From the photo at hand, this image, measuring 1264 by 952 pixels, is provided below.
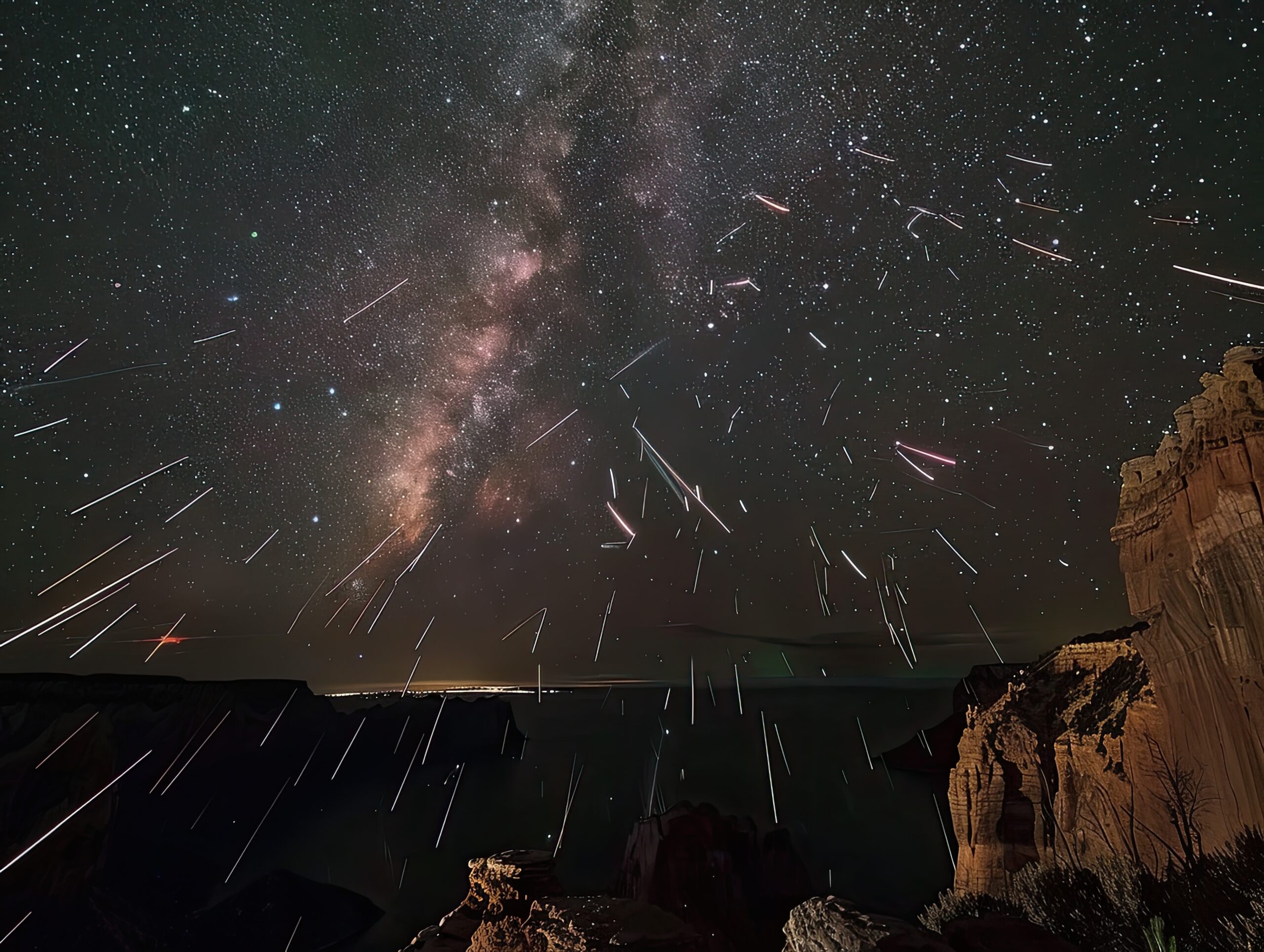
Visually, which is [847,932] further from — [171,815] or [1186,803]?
[171,815]

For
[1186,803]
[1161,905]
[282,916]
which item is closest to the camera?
[1161,905]

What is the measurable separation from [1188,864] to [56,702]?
49547 millimetres

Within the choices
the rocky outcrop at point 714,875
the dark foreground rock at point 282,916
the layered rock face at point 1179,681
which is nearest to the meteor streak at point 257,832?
the dark foreground rock at point 282,916

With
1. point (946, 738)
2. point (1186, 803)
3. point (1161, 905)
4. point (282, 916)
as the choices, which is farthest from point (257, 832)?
point (946, 738)

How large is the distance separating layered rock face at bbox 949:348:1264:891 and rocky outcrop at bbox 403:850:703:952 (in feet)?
29.7

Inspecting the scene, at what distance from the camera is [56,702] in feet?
102

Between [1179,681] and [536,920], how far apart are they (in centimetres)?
1256

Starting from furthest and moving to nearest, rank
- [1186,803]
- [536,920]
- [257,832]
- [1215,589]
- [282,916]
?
[257,832] < [282,916] < [536,920] < [1186,803] < [1215,589]

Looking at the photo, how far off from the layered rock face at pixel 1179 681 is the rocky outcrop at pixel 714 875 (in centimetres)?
1656

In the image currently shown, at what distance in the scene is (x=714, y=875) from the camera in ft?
93.0

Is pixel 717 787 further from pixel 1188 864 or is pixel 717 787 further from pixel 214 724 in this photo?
pixel 1188 864

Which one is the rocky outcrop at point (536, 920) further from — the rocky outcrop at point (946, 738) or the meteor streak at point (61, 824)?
the rocky outcrop at point (946, 738)

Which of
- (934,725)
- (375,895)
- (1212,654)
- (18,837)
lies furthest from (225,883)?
(934,725)

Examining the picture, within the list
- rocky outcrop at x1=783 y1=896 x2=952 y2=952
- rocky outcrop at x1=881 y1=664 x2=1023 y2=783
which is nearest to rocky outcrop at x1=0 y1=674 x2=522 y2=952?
rocky outcrop at x1=783 y1=896 x2=952 y2=952
